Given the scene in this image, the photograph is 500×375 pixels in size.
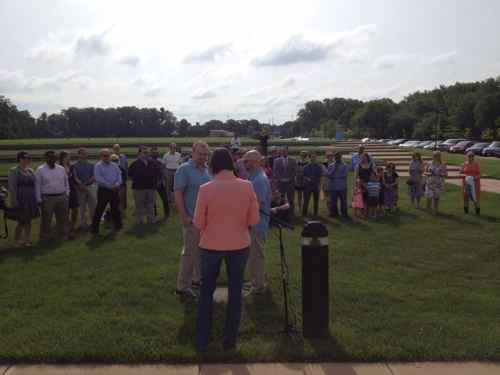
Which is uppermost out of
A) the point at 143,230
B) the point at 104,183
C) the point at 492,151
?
the point at 104,183

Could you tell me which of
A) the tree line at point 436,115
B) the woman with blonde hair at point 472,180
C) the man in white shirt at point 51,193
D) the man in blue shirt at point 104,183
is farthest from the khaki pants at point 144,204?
the tree line at point 436,115

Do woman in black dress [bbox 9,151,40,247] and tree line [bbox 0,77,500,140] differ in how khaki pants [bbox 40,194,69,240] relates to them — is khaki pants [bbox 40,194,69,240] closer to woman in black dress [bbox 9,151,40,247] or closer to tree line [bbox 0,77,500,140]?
woman in black dress [bbox 9,151,40,247]

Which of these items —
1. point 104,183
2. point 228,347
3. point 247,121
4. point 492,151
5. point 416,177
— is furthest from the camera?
point 247,121

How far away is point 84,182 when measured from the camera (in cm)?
1121

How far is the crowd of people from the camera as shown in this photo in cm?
443

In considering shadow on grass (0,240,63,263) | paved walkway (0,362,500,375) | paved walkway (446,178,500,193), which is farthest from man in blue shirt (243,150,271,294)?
paved walkway (446,178,500,193)

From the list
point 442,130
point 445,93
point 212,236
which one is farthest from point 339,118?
point 212,236

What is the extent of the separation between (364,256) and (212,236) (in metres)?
4.56

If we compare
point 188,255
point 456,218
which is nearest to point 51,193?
point 188,255

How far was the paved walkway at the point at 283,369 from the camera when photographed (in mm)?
4129

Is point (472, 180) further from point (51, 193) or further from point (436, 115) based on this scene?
point (436, 115)

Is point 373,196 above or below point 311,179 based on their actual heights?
below

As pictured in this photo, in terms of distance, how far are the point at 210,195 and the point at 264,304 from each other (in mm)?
2051

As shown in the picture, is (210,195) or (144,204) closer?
(210,195)
